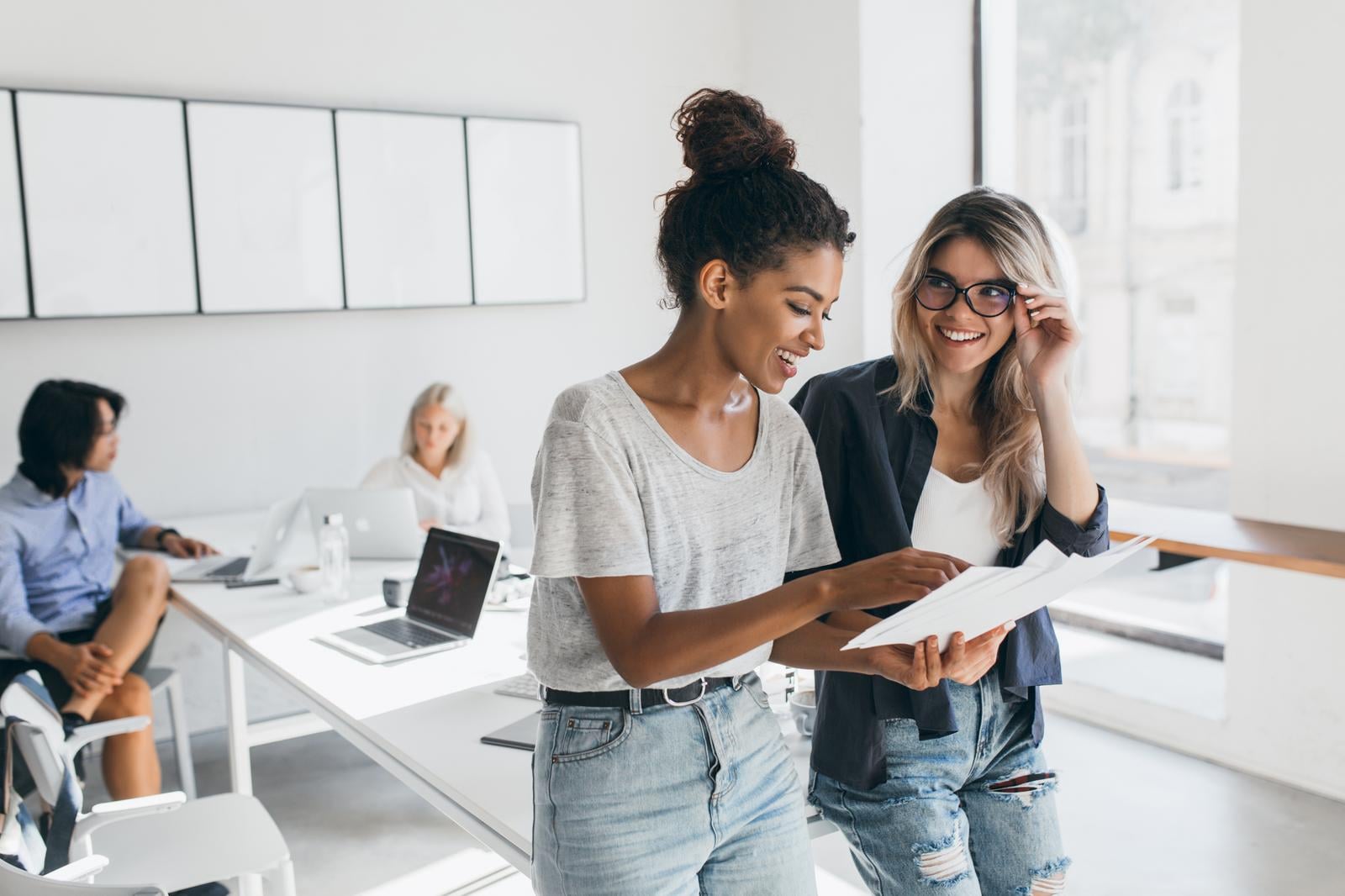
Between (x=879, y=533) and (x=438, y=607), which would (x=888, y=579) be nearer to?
(x=879, y=533)

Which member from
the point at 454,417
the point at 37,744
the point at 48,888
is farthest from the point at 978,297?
the point at 454,417

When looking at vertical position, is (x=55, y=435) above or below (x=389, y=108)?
below

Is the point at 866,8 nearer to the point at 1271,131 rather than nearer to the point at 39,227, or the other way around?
the point at 1271,131

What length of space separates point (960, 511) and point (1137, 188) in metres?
3.16

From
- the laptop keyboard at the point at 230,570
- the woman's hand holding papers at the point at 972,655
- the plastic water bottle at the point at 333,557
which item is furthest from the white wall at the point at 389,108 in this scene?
the woman's hand holding papers at the point at 972,655

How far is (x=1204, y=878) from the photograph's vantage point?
284 centimetres

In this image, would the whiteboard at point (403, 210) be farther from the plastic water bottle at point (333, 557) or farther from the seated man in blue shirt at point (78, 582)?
the plastic water bottle at point (333, 557)

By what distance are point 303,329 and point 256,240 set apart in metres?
0.36

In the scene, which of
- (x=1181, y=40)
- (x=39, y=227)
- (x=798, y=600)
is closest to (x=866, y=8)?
(x=1181, y=40)

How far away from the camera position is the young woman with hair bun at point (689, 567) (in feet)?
3.79

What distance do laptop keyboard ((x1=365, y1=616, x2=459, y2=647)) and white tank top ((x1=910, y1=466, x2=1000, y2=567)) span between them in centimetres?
128

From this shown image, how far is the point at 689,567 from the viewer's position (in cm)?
123

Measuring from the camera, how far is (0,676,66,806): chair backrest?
189cm

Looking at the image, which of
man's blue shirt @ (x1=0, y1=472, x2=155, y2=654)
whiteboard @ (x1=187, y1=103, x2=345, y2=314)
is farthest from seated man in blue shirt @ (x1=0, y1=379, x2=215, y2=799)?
whiteboard @ (x1=187, y1=103, x2=345, y2=314)
